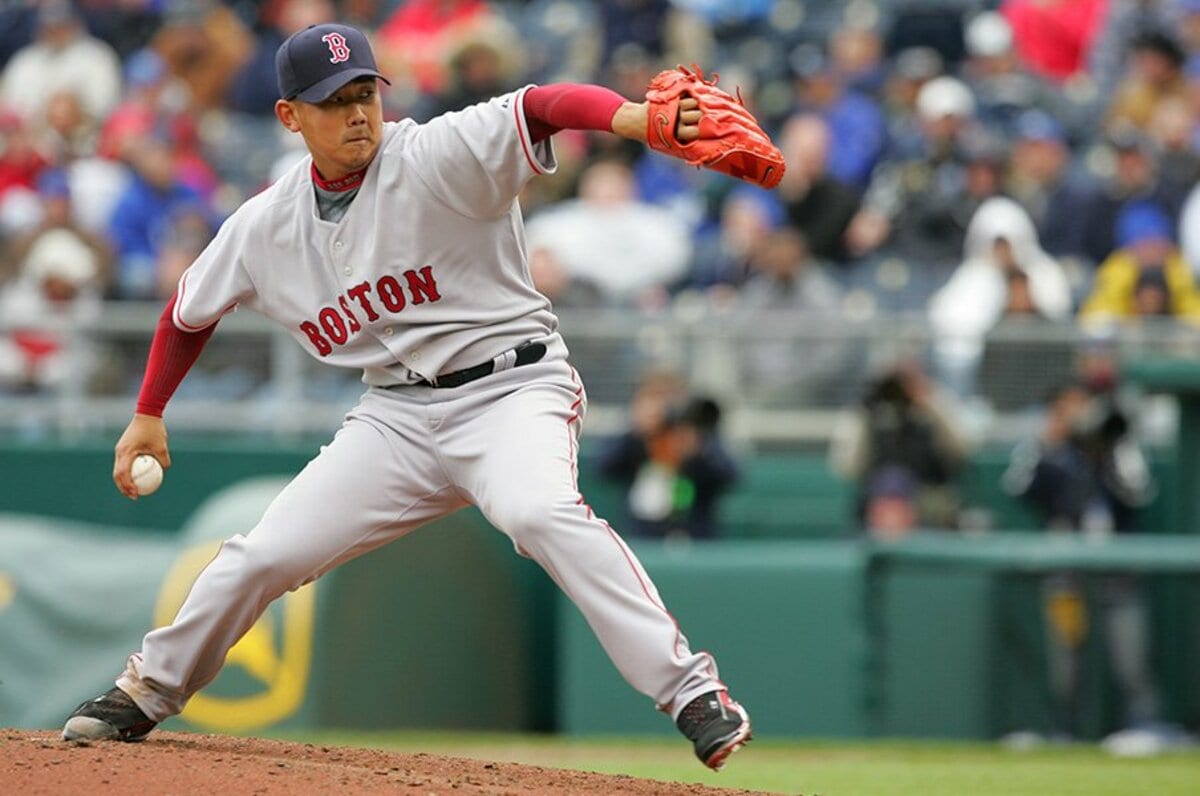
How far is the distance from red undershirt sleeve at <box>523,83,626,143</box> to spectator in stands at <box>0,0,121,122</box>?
9902 millimetres

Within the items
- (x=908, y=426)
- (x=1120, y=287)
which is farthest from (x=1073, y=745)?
(x=1120, y=287)

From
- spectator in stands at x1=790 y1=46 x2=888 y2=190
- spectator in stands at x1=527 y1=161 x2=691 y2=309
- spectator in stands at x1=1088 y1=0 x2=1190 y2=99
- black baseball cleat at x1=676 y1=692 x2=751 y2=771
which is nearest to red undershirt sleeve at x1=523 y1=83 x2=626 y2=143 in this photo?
black baseball cleat at x1=676 y1=692 x2=751 y2=771

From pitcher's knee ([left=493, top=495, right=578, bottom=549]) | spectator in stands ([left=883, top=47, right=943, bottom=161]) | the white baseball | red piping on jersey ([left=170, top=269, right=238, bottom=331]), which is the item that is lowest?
pitcher's knee ([left=493, top=495, right=578, bottom=549])

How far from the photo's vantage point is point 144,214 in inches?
504

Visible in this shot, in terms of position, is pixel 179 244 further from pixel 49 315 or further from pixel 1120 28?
pixel 1120 28

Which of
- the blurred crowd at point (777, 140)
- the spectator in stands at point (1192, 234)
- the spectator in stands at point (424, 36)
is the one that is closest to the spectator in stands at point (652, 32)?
the blurred crowd at point (777, 140)

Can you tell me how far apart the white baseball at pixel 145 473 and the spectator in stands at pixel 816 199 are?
6596 millimetres

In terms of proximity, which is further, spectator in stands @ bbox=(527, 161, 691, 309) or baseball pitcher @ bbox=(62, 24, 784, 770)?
spectator in stands @ bbox=(527, 161, 691, 309)

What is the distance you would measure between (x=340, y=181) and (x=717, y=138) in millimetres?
1132

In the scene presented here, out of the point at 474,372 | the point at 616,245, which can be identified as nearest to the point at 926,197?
the point at 616,245

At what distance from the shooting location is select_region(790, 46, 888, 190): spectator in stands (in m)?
12.4

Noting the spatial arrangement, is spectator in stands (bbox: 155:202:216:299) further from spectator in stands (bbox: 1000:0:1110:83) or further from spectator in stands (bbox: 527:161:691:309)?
spectator in stands (bbox: 1000:0:1110:83)

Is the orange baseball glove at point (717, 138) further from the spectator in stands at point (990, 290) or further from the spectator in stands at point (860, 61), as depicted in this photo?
the spectator in stands at point (860, 61)

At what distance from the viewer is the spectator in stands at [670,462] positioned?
33.3 ft
